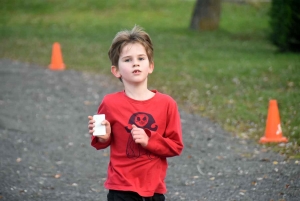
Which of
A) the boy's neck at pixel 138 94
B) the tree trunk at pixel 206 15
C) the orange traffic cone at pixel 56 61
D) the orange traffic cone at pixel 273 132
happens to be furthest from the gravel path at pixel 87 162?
the tree trunk at pixel 206 15

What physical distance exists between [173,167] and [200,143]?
128 cm

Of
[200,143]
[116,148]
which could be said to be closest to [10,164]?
[200,143]

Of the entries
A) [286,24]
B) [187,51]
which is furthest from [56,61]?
[286,24]

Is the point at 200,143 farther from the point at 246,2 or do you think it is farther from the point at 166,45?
the point at 246,2

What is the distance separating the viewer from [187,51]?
19047 millimetres

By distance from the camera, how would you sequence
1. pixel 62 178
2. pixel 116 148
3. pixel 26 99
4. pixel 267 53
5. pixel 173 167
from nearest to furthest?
pixel 116 148 → pixel 62 178 → pixel 173 167 → pixel 26 99 → pixel 267 53

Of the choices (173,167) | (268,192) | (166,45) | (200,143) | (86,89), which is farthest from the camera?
(166,45)

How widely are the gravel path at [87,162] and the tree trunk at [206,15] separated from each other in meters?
13.3

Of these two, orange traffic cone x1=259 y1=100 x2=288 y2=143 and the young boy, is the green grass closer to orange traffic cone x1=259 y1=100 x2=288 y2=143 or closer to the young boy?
orange traffic cone x1=259 y1=100 x2=288 y2=143

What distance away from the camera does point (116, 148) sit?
13.6 feet

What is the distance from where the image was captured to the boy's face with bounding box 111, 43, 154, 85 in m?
4.10

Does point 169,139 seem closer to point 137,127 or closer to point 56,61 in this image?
point 137,127

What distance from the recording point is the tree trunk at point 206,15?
24516 millimetres

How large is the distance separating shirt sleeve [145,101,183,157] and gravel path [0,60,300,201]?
2.00 metres
